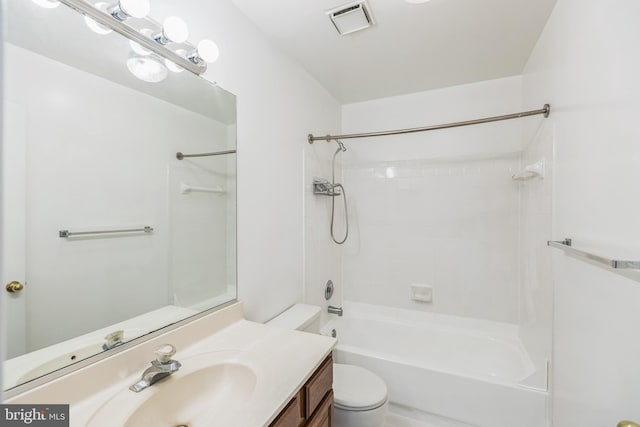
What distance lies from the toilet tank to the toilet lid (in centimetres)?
31

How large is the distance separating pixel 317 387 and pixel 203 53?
139cm

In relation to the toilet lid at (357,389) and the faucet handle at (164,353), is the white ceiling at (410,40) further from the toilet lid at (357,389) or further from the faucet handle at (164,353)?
the toilet lid at (357,389)

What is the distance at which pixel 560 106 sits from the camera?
143 centimetres

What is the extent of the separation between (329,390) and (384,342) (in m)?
1.49

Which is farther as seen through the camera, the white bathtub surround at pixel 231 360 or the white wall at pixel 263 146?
the white wall at pixel 263 146

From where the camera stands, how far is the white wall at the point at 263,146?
4.56 feet

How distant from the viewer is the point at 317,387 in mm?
1063

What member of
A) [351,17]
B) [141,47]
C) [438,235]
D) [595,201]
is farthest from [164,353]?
[438,235]

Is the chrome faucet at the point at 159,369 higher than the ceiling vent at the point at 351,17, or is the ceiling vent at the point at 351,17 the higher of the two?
the ceiling vent at the point at 351,17

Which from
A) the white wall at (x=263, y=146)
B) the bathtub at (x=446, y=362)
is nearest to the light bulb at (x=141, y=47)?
the white wall at (x=263, y=146)

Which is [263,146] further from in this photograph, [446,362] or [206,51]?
[446,362]

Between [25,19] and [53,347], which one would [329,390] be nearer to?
[53,347]

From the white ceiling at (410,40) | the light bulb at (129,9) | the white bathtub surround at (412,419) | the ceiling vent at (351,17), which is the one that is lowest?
the white bathtub surround at (412,419)

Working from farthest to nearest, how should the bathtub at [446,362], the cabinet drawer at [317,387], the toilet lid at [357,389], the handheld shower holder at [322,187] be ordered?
the handheld shower holder at [322,187], the bathtub at [446,362], the toilet lid at [357,389], the cabinet drawer at [317,387]
